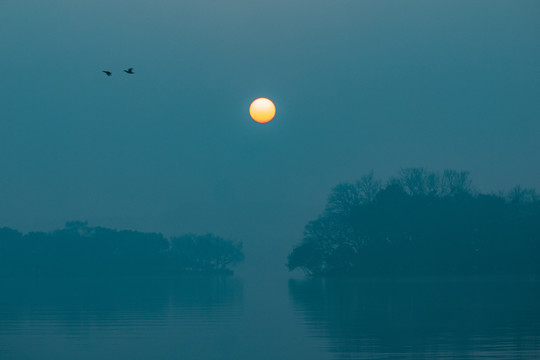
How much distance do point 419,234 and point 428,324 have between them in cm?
5556

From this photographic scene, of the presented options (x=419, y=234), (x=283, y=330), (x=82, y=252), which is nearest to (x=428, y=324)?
(x=283, y=330)

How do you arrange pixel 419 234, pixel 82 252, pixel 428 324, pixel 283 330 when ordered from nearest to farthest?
pixel 283 330
pixel 428 324
pixel 419 234
pixel 82 252

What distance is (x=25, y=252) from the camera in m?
129

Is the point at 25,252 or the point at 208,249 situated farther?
the point at 208,249

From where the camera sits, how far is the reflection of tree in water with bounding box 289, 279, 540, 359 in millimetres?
20516

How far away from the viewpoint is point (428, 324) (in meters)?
27.2

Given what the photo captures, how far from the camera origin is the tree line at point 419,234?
3152 inches

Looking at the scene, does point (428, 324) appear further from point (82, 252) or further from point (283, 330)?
point (82, 252)

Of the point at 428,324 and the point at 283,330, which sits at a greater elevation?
the point at 428,324

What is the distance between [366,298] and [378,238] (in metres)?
38.4

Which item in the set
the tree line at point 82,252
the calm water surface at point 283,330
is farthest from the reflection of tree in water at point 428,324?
the tree line at point 82,252

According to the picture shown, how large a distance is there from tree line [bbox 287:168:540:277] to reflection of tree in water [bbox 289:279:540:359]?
122ft

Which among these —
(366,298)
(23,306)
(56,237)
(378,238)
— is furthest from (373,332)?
(56,237)

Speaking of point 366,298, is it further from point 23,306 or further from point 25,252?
point 25,252
